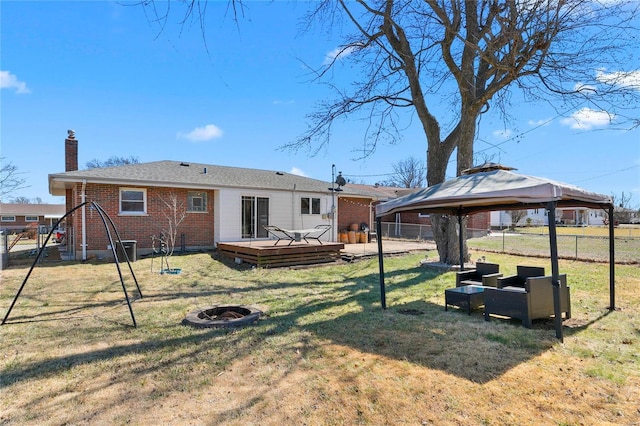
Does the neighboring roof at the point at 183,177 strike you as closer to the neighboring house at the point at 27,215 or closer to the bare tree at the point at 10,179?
the bare tree at the point at 10,179

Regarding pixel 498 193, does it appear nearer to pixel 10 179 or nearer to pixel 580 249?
pixel 580 249

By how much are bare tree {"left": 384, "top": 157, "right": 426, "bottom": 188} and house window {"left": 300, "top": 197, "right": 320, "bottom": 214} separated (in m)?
31.5

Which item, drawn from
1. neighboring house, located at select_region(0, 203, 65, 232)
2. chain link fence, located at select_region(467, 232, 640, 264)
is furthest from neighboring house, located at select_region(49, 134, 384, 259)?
neighboring house, located at select_region(0, 203, 65, 232)

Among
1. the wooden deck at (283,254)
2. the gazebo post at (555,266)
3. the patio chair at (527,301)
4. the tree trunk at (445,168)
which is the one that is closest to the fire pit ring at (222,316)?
the patio chair at (527,301)

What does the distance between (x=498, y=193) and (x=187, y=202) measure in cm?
1184

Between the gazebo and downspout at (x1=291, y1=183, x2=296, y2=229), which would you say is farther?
downspout at (x1=291, y1=183, x2=296, y2=229)

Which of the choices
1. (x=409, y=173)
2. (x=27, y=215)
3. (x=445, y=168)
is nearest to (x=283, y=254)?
(x=445, y=168)

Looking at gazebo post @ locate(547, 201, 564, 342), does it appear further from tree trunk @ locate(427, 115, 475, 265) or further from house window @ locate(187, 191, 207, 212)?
house window @ locate(187, 191, 207, 212)

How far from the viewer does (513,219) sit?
131 ft

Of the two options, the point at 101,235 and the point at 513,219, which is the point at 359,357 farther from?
the point at 513,219

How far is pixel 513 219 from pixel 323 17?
37.7 meters

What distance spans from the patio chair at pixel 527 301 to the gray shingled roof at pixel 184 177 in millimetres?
10929

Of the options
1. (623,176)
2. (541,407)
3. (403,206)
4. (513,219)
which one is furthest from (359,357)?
(513,219)

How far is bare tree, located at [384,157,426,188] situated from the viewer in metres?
46.2
